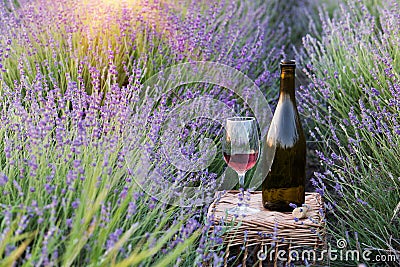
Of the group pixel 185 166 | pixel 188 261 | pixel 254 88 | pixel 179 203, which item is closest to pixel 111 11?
pixel 254 88

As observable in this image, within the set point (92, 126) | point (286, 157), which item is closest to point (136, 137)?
point (92, 126)

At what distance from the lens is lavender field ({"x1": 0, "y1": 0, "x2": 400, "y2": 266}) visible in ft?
5.28

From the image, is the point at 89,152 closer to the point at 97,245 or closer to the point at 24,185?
the point at 24,185

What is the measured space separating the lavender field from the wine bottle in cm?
14

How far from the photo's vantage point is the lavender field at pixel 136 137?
161 centimetres

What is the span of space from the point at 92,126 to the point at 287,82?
2.78 ft

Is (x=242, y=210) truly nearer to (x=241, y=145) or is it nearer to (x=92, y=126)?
(x=241, y=145)

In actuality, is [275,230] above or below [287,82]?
below

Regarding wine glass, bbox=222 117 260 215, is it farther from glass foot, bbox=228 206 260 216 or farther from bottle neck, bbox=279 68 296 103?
bottle neck, bbox=279 68 296 103

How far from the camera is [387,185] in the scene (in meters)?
2.50

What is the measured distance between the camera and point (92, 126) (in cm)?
224

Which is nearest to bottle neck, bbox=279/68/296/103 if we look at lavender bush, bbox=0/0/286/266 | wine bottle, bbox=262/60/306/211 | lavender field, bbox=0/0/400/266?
→ wine bottle, bbox=262/60/306/211

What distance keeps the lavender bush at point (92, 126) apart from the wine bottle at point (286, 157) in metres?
0.30

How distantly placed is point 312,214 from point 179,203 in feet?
1.76
